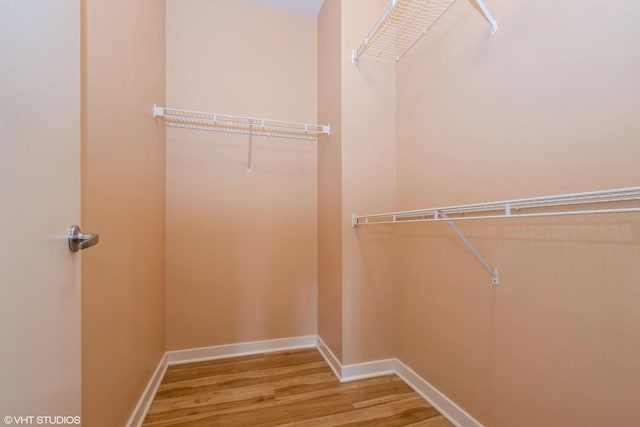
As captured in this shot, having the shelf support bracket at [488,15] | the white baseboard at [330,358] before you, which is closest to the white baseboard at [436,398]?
the white baseboard at [330,358]

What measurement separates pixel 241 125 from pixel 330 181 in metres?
0.87

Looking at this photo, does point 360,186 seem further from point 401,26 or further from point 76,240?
point 76,240

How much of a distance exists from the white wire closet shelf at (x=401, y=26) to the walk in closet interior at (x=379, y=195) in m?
0.02

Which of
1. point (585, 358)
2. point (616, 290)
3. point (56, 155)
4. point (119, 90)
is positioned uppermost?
point (119, 90)

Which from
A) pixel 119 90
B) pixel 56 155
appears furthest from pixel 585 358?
pixel 119 90

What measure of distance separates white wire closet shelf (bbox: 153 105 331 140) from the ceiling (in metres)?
1.02

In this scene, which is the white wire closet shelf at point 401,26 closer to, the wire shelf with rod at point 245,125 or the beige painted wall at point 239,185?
the wire shelf with rod at point 245,125

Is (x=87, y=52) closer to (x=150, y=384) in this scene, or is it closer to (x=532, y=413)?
(x=150, y=384)

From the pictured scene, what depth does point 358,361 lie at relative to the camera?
1761mm

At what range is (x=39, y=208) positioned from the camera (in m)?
0.52

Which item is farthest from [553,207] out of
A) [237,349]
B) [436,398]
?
[237,349]

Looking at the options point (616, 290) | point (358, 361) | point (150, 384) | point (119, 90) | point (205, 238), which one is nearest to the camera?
point (616, 290)

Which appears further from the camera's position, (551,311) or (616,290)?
(551,311)

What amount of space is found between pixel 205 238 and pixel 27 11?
166 centimetres
